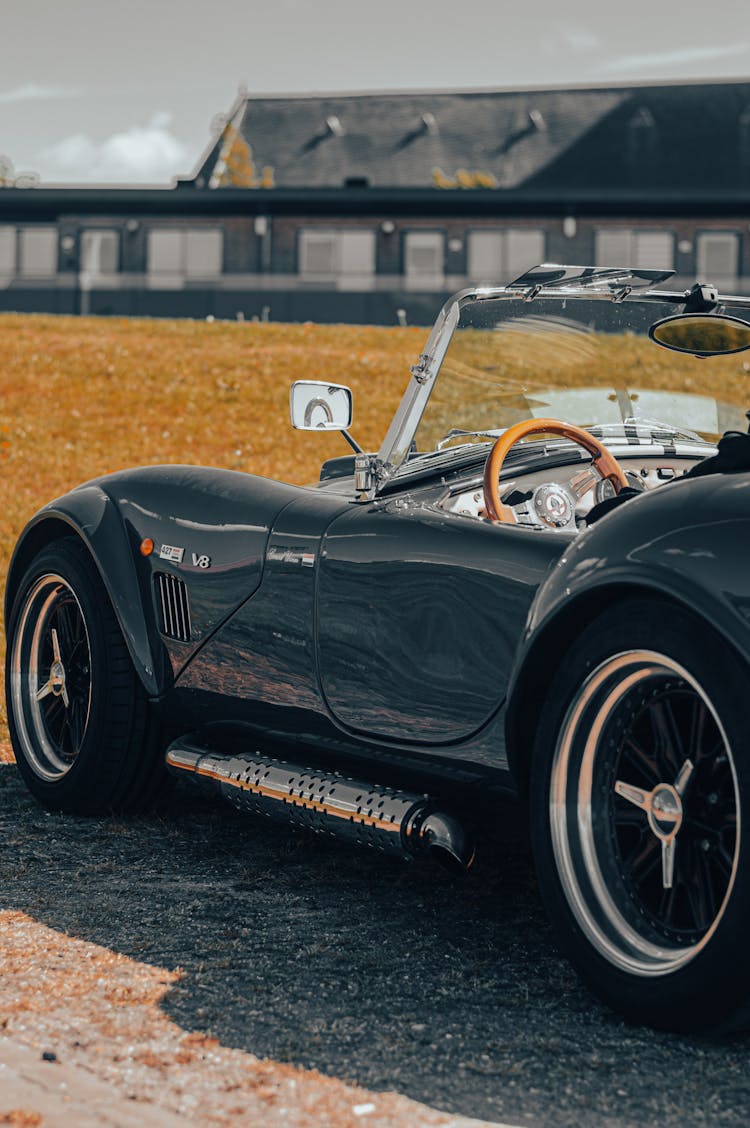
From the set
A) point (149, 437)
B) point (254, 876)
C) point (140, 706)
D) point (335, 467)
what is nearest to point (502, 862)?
point (254, 876)

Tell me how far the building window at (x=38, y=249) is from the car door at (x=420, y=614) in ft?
146

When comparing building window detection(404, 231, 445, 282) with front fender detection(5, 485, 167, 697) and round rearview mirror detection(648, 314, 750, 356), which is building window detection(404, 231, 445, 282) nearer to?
front fender detection(5, 485, 167, 697)

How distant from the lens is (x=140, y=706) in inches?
189

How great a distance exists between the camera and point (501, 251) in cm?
4388

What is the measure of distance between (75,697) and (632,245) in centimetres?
4051

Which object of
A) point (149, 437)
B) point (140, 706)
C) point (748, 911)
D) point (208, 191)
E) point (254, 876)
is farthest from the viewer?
point (208, 191)

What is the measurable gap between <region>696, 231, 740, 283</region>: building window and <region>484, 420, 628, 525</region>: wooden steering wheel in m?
40.3

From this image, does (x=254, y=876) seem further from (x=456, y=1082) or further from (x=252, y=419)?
(x=252, y=419)

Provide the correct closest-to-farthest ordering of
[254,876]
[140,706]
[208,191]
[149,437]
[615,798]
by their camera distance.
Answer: [615,798], [254,876], [140,706], [149,437], [208,191]

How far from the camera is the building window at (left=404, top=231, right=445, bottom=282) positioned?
4422cm

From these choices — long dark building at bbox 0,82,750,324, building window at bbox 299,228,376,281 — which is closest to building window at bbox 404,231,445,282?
long dark building at bbox 0,82,750,324

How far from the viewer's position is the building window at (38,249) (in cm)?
4681

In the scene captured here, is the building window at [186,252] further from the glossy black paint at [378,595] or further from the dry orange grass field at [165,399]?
the glossy black paint at [378,595]

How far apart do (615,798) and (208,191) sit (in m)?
42.4
